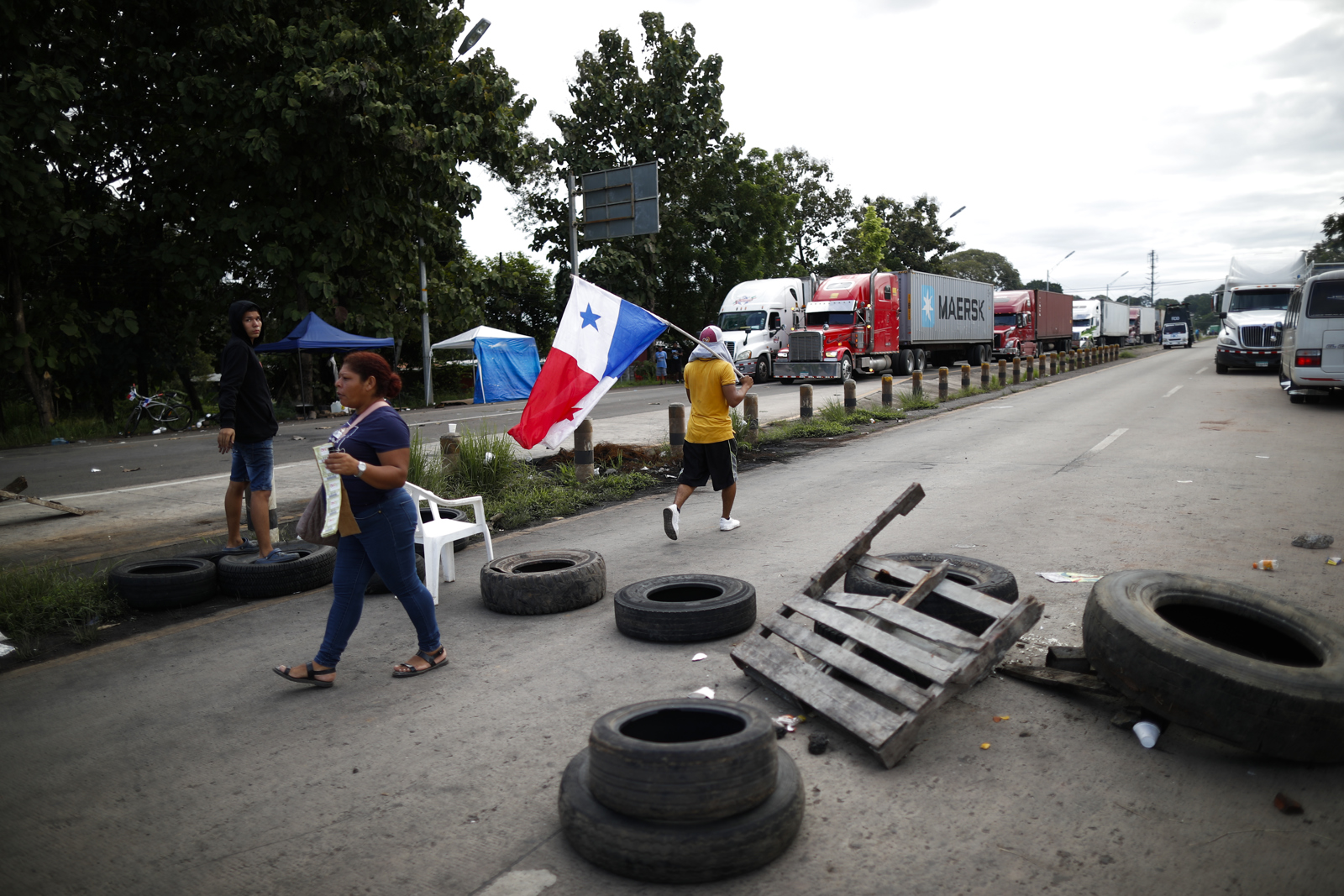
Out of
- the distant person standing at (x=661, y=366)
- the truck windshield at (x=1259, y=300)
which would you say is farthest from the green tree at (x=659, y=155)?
the truck windshield at (x=1259, y=300)

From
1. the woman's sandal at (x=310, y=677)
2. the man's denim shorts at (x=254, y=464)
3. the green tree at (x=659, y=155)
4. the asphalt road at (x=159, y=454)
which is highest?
the green tree at (x=659, y=155)

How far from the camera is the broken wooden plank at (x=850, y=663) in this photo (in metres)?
3.45

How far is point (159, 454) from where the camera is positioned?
15258mm

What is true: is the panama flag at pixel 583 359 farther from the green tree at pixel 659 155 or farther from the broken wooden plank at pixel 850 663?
the green tree at pixel 659 155

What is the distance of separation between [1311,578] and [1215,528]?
1588 millimetres

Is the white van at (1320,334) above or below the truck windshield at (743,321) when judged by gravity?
below

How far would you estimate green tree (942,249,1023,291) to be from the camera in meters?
106

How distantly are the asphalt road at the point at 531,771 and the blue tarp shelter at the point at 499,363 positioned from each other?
2175 cm

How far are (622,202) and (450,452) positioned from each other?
12672mm

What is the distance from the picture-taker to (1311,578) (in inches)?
220

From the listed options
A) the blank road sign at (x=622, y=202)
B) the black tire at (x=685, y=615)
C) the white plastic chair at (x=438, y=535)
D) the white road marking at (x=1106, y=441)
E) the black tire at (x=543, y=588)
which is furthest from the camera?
the blank road sign at (x=622, y=202)

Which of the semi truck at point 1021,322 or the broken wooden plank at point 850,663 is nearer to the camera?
the broken wooden plank at point 850,663

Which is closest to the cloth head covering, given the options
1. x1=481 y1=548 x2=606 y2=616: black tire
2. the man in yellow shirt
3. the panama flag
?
the man in yellow shirt

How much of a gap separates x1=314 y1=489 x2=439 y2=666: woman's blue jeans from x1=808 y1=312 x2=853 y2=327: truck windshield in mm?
26505
